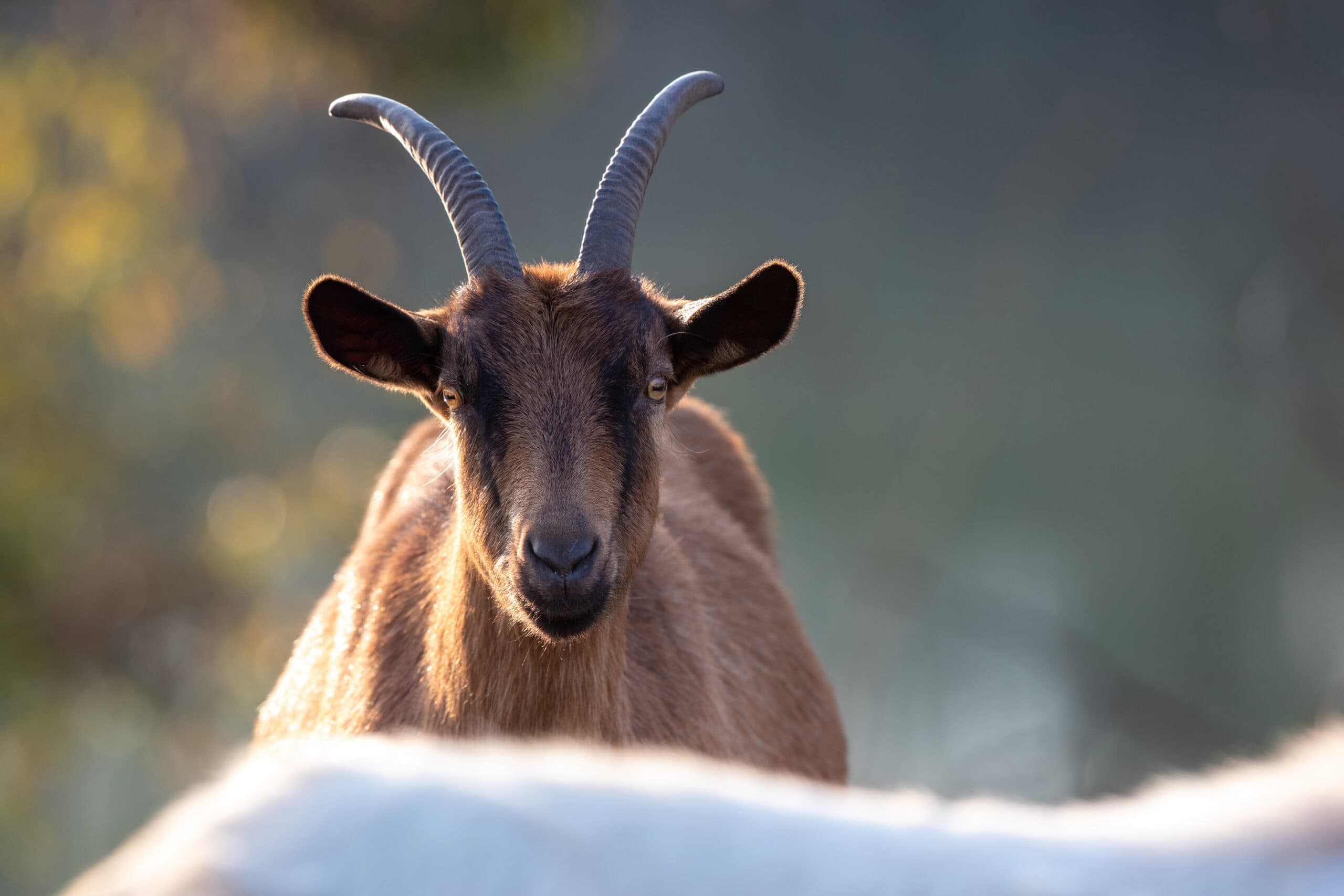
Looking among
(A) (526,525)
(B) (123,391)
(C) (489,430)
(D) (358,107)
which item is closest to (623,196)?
(C) (489,430)

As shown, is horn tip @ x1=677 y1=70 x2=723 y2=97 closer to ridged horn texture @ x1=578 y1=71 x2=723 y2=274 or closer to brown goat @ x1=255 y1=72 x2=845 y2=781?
brown goat @ x1=255 y1=72 x2=845 y2=781

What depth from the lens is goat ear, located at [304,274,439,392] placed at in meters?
3.14

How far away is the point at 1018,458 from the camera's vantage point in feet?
57.8

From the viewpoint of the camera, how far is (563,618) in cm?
282

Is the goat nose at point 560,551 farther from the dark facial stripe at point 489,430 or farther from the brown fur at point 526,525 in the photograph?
the dark facial stripe at point 489,430

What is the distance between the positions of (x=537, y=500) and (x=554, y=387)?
319 mm

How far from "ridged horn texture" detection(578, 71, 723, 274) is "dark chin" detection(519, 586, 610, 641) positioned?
933mm

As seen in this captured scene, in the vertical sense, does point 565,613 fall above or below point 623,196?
below

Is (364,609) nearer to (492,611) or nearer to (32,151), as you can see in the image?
(492,611)

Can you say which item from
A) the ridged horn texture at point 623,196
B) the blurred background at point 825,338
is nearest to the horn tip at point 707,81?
the ridged horn texture at point 623,196

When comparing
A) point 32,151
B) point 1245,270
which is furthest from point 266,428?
point 1245,270

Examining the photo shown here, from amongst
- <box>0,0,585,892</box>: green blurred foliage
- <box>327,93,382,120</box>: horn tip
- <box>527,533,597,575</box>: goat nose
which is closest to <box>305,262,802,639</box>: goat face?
<box>527,533,597,575</box>: goat nose

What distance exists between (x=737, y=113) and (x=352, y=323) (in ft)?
51.0

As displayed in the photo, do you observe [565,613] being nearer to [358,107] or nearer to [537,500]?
[537,500]
